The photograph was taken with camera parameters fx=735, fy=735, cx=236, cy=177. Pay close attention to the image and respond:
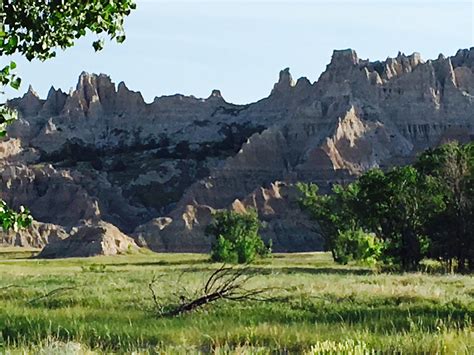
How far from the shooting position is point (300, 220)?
13488cm

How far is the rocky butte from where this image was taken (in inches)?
5413

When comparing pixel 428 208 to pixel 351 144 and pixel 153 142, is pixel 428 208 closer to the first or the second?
pixel 351 144

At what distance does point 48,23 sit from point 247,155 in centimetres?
15483

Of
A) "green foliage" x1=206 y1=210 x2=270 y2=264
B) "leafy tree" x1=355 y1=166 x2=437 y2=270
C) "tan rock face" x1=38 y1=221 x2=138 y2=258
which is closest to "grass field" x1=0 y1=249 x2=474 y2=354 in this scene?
"leafy tree" x1=355 y1=166 x2=437 y2=270

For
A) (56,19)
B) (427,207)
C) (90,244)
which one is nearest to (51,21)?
(56,19)

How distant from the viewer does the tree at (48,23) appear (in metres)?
7.31

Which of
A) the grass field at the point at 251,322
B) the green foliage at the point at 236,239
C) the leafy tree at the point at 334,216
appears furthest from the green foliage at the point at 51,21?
the green foliage at the point at 236,239

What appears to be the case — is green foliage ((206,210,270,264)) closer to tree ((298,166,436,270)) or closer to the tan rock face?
tree ((298,166,436,270))

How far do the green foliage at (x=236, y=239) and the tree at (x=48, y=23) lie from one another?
61.4 m

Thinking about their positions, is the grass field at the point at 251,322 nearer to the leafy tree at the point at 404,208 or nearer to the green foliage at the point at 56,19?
the green foliage at the point at 56,19

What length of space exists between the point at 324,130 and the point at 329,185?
72.3 feet

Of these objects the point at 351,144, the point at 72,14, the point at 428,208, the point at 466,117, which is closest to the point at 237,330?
the point at 72,14

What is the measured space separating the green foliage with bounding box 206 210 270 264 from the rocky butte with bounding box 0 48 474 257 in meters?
36.6

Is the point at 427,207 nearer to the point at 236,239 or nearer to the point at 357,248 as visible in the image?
the point at 357,248
